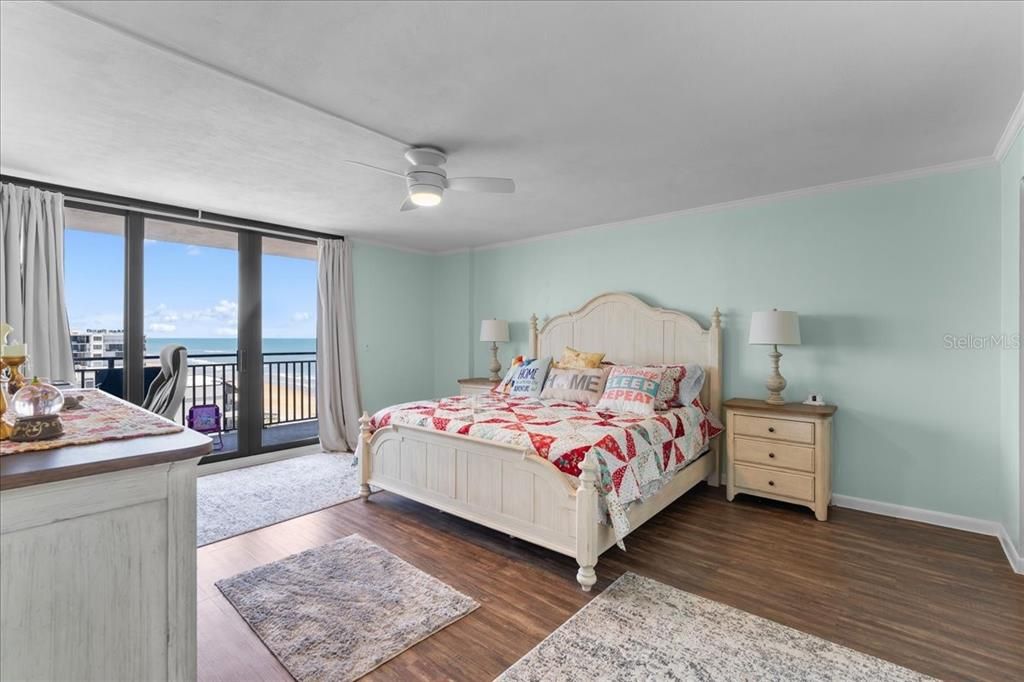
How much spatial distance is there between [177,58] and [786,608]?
11.8ft

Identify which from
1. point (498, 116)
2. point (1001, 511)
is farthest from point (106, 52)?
point (1001, 511)

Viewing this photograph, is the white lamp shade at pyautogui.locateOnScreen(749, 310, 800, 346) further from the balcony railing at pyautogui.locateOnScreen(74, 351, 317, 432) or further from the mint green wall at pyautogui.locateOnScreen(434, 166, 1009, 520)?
the balcony railing at pyautogui.locateOnScreen(74, 351, 317, 432)

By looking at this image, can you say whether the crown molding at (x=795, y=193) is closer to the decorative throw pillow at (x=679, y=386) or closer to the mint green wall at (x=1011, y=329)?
the mint green wall at (x=1011, y=329)

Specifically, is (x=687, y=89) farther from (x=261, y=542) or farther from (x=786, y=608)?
(x=261, y=542)

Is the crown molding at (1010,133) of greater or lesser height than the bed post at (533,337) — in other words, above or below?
above

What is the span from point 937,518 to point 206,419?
6.42 meters

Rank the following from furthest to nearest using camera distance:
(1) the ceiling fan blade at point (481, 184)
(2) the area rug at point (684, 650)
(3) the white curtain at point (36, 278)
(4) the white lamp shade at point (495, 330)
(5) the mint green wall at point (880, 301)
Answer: (4) the white lamp shade at point (495, 330), (3) the white curtain at point (36, 278), (5) the mint green wall at point (880, 301), (1) the ceiling fan blade at point (481, 184), (2) the area rug at point (684, 650)

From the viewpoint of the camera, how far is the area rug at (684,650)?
1.83 m

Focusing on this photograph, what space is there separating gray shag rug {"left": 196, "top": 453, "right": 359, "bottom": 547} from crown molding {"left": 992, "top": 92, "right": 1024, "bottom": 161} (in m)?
4.61

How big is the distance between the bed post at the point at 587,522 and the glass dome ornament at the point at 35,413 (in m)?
2.05

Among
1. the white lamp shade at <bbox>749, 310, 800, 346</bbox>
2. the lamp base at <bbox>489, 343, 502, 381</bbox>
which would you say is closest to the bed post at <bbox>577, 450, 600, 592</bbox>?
the white lamp shade at <bbox>749, 310, 800, 346</bbox>

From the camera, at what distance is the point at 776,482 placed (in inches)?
137

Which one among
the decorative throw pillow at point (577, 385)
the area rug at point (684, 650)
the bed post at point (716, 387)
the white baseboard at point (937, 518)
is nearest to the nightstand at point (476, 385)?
the decorative throw pillow at point (577, 385)

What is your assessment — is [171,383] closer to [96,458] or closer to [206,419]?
[96,458]
